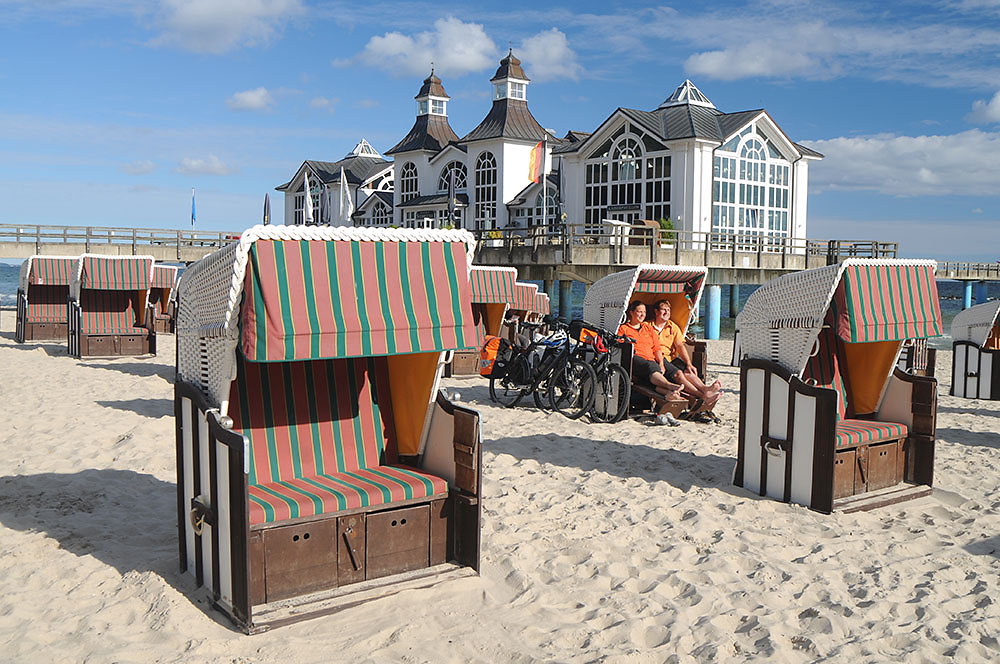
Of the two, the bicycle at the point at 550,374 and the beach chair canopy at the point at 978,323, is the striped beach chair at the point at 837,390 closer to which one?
the bicycle at the point at 550,374

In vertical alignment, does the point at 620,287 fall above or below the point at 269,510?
above

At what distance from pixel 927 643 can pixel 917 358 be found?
1061 cm

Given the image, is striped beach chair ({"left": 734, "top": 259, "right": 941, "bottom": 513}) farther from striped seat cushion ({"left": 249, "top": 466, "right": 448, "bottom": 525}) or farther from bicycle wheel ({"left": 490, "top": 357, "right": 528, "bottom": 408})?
bicycle wheel ({"left": 490, "top": 357, "right": 528, "bottom": 408})

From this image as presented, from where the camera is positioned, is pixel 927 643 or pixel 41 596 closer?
pixel 927 643

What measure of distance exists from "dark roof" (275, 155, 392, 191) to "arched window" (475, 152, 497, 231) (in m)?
10.9

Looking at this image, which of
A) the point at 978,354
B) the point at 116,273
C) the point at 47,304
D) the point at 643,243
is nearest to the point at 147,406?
the point at 116,273

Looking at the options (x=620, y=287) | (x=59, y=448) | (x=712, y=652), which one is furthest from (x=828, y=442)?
(x=59, y=448)

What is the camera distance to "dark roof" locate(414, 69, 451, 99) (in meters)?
45.4

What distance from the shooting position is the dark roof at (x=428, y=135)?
142ft

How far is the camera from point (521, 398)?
33.0 feet

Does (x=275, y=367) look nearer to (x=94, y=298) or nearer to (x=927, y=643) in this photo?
(x=927, y=643)

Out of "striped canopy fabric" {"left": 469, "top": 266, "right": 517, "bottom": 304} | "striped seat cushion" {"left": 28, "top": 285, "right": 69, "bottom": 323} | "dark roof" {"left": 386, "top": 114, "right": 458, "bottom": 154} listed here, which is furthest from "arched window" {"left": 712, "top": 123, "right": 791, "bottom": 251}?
"striped seat cushion" {"left": 28, "top": 285, "right": 69, "bottom": 323}

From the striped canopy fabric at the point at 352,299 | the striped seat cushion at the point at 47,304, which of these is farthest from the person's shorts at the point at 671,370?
the striped seat cushion at the point at 47,304

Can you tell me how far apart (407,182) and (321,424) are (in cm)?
4063
